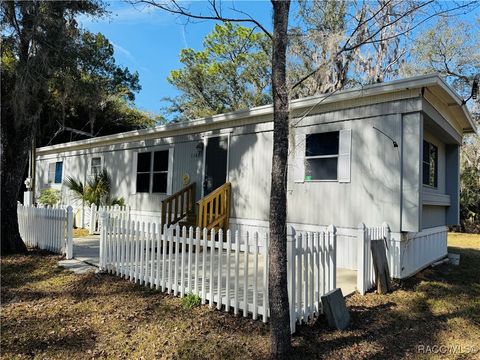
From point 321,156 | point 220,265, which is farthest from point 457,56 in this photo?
point 220,265

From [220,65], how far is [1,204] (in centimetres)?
2107

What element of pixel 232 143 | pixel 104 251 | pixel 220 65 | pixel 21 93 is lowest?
pixel 104 251

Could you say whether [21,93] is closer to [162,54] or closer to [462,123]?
[162,54]

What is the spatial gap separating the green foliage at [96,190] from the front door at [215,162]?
5.13 metres

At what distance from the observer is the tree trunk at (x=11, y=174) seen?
783 centimetres

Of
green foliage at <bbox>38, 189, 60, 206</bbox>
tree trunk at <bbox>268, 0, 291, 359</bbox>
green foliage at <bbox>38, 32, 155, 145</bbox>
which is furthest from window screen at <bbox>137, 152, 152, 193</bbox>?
tree trunk at <bbox>268, 0, 291, 359</bbox>

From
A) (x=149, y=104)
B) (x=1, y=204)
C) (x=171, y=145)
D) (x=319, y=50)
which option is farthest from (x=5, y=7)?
(x=149, y=104)

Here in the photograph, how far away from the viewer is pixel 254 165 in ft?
29.7

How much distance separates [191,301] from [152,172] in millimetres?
7831

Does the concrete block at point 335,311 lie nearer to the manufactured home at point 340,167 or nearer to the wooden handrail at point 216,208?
the manufactured home at point 340,167

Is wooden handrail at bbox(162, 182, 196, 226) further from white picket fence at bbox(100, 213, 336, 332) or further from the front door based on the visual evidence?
white picket fence at bbox(100, 213, 336, 332)

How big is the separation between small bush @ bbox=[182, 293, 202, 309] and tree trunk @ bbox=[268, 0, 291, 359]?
1.66 m

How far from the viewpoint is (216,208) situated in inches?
359

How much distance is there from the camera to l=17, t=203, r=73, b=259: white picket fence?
7527mm
